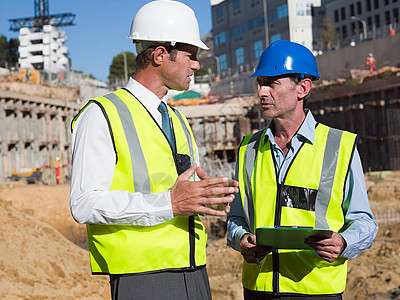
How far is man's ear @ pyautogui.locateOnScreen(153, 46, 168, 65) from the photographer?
2.76 metres

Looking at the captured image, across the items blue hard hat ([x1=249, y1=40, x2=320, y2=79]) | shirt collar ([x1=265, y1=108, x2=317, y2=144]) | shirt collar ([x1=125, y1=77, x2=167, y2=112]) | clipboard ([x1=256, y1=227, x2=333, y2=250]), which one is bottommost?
clipboard ([x1=256, y1=227, x2=333, y2=250])


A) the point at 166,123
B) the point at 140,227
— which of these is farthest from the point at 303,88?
the point at 140,227

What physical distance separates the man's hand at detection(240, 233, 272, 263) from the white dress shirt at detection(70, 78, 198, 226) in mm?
647

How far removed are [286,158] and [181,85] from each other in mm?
779

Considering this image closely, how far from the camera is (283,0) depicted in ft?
183

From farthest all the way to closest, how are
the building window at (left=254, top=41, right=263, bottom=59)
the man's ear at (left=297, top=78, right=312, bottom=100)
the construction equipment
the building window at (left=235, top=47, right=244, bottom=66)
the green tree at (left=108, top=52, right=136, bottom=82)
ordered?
the green tree at (left=108, top=52, right=136, bottom=82) → the building window at (left=235, top=47, right=244, bottom=66) → the building window at (left=254, top=41, right=263, bottom=59) → the construction equipment → the man's ear at (left=297, top=78, right=312, bottom=100)

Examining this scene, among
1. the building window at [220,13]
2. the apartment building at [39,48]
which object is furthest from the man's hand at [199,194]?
the apartment building at [39,48]

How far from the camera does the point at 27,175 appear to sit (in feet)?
88.6

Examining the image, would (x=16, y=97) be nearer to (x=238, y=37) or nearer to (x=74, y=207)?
(x=74, y=207)

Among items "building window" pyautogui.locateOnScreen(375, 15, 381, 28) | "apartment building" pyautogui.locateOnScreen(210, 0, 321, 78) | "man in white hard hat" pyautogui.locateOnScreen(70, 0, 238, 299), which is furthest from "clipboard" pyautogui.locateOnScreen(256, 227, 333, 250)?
"building window" pyautogui.locateOnScreen(375, 15, 381, 28)

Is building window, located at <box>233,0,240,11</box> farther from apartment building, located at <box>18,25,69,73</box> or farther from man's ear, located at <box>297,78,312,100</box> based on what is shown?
man's ear, located at <box>297,78,312,100</box>

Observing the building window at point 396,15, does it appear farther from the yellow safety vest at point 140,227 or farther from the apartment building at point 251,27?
the yellow safety vest at point 140,227

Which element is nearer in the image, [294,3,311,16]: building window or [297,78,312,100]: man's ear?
[297,78,312,100]: man's ear

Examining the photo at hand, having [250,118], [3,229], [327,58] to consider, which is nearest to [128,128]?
[3,229]
